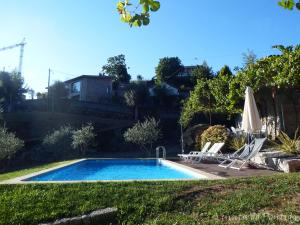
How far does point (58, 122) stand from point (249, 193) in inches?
1357

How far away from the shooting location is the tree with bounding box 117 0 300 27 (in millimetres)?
3186

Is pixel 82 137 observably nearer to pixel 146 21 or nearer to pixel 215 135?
pixel 215 135

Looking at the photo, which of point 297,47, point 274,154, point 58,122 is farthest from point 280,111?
point 58,122

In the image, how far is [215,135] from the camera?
19.4m

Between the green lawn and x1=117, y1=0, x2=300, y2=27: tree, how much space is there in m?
3.28

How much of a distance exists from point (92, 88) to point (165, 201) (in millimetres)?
45342

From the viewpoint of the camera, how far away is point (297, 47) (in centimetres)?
1504

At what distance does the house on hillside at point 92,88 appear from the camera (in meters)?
50.1

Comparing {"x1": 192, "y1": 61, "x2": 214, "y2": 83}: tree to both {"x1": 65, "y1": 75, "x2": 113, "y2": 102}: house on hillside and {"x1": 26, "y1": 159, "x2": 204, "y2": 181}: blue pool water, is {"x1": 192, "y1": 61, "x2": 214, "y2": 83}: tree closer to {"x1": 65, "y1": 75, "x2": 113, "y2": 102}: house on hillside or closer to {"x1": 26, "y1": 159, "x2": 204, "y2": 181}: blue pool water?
{"x1": 65, "y1": 75, "x2": 113, "y2": 102}: house on hillside

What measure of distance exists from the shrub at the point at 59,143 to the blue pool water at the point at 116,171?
7.23 meters

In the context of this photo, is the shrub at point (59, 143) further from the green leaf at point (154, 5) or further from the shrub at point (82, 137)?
the green leaf at point (154, 5)

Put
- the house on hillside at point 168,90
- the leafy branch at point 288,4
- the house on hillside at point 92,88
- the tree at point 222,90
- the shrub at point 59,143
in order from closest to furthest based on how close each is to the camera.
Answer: the leafy branch at point 288,4, the tree at point 222,90, the shrub at point 59,143, the house on hillside at point 168,90, the house on hillside at point 92,88

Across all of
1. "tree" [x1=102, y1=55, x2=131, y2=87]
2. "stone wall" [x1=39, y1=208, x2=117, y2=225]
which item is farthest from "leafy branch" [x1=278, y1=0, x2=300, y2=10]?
"tree" [x1=102, y1=55, x2=131, y2=87]

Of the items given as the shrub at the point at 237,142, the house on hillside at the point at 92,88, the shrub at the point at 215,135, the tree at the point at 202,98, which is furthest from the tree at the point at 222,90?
the house on hillside at the point at 92,88
